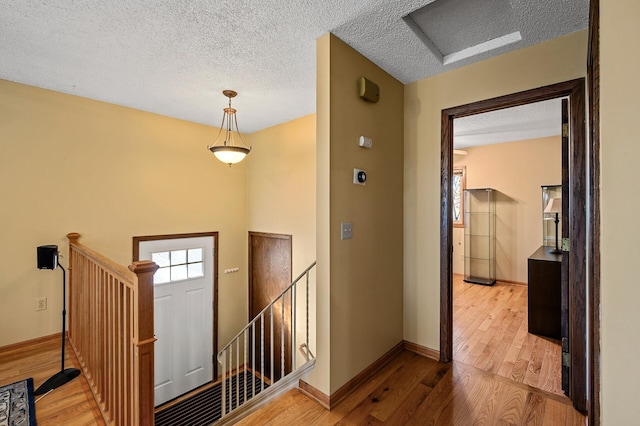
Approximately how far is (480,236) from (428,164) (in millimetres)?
3890

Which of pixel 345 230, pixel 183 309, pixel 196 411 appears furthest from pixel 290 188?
pixel 196 411

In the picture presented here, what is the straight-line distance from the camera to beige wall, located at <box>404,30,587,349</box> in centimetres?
234

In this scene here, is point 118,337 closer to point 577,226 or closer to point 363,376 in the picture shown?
point 363,376

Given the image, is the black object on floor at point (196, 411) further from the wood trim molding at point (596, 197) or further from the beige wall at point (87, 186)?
the wood trim molding at point (596, 197)

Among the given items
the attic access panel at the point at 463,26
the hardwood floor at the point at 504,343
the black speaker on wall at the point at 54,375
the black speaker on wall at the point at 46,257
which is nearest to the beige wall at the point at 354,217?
the attic access panel at the point at 463,26

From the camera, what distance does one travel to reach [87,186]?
3242 millimetres

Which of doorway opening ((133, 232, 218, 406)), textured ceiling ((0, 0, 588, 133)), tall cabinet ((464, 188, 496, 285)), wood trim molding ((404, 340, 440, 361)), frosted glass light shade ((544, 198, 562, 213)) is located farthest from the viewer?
tall cabinet ((464, 188, 496, 285))

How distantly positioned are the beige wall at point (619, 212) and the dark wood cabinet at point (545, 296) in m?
2.94

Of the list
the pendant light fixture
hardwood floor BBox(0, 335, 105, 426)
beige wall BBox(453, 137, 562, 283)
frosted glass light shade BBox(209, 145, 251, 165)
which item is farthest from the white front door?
beige wall BBox(453, 137, 562, 283)

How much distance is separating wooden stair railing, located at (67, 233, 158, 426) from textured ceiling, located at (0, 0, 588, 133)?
1.58 metres

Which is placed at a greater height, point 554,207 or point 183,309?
point 554,207

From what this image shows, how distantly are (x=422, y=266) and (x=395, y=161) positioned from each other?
100 centimetres

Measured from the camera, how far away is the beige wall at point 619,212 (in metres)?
0.73

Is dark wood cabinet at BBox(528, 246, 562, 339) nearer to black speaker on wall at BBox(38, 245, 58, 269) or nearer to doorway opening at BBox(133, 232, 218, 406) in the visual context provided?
doorway opening at BBox(133, 232, 218, 406)
